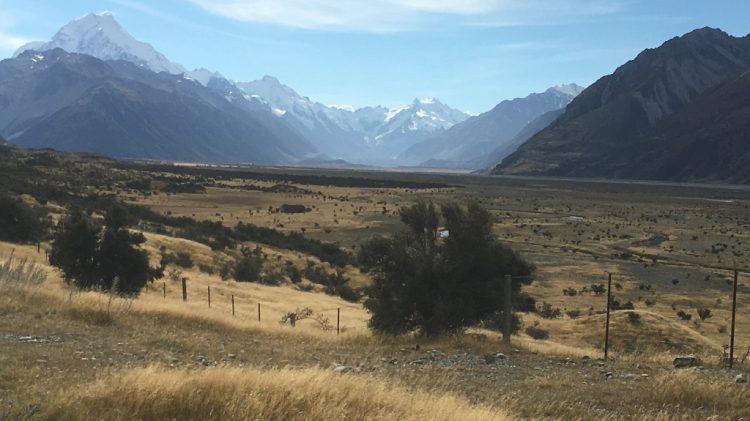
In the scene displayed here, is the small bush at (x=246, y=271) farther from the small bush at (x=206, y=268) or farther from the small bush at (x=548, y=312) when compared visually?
the small bush at (x=548, y=312)

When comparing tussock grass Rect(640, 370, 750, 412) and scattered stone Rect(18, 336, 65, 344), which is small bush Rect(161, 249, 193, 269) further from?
tussock grass Rect(640, 370, 750, 412)

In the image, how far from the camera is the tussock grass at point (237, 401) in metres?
5.71

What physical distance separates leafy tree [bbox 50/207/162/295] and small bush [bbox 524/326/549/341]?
590 inches

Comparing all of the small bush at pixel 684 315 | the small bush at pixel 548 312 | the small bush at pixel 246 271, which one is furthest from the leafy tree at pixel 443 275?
the small bush at pixel 246 271

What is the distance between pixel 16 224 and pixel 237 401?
33.7 meters

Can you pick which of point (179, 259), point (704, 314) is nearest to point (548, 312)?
point (704, 314)

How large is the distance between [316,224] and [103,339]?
5645 cm

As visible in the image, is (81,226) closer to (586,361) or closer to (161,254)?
(161,254)

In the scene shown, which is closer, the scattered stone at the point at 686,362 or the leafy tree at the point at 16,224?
the scattered stone at the point at 686,362

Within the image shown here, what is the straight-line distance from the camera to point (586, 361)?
447 inches

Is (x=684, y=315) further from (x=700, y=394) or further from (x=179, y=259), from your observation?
(x=179, y=259)

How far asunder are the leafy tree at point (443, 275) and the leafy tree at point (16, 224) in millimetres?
25646

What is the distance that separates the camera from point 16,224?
33.8 meters

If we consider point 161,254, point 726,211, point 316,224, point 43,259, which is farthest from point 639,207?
point 43,259
